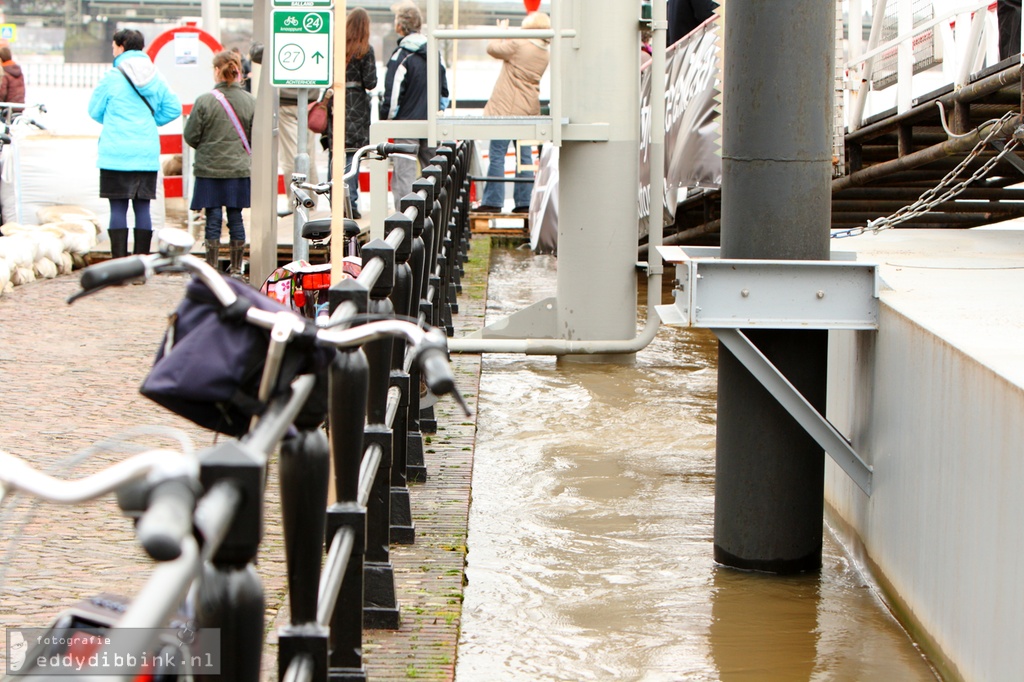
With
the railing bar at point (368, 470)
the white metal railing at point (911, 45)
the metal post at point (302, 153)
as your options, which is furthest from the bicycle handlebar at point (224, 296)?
the metal post at point (302, 153)

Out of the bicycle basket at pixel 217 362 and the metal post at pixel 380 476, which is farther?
the metal post at pixel 380 476

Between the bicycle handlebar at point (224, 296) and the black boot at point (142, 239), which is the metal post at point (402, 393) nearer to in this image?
the bicycle handlebar at point (224, 296)

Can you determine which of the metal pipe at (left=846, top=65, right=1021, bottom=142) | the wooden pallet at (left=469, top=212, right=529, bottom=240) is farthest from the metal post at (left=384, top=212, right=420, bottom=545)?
the wooden pallet at (left=469, top=212, right=529, bottom=240)

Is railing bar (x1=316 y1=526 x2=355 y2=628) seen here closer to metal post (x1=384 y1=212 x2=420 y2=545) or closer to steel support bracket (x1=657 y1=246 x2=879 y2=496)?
metal post (x1=384 y1=212 x2=420 y2=545)

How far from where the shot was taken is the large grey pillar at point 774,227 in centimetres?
497

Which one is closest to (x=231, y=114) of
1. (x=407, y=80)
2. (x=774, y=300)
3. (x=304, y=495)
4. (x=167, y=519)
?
(x=407, y=80)

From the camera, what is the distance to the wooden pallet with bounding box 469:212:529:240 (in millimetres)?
16906

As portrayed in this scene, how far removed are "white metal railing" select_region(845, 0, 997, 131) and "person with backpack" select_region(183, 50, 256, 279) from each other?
16.0 ft

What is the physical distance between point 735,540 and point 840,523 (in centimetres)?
90

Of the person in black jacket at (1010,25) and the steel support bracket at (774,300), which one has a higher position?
the person in black jacket at (1010,25)

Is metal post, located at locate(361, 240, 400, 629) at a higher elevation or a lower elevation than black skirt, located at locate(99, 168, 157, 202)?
lower

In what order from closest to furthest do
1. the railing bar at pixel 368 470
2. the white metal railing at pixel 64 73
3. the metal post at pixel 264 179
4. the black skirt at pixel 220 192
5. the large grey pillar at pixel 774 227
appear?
the railing bar at pixel 368 470 < the large grey pillar at pixel 774 227 < the metal post at pixel 264 179 < the black skirt at pixel 220 192 < the white metal railing at pixel 64 73

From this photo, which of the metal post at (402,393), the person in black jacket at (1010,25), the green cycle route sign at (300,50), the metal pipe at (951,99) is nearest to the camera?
the metal post at (402,393)

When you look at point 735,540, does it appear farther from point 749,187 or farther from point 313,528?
point 313,528
